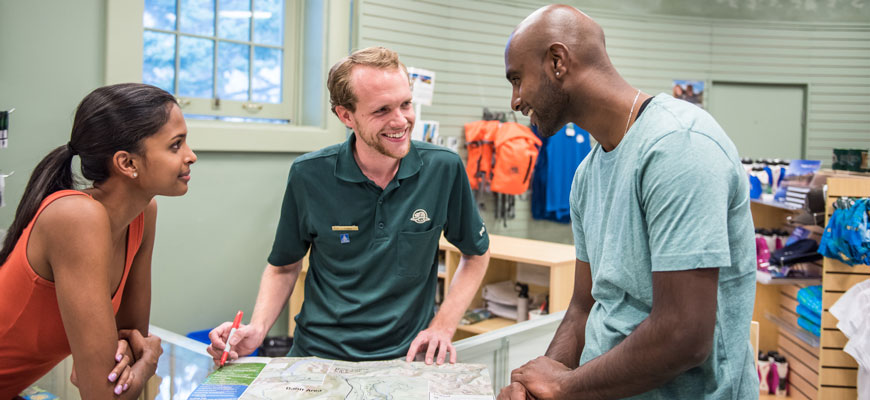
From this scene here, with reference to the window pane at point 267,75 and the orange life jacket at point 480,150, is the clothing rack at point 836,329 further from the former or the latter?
the window pane at point 267,75

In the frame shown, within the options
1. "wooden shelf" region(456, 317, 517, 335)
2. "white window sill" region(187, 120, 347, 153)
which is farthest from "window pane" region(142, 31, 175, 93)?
"wooden shelf" region(456, 317, 517, 335)

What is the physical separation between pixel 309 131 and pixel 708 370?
416cm

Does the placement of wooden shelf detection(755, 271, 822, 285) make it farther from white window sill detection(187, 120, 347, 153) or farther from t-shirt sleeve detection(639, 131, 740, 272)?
t-shirt sleeve detection(639, 131, 740, 272)

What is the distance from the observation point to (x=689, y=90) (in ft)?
27.7

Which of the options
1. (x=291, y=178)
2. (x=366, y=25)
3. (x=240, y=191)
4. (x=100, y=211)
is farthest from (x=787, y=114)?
(x=100, y=211)

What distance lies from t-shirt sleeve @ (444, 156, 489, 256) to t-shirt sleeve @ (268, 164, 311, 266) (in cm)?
45

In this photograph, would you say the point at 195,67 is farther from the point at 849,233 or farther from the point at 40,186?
the point at 849,233

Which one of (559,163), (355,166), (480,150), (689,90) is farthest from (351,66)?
(689,90)

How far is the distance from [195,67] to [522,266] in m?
2.66

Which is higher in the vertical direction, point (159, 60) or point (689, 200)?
point (159, 60)

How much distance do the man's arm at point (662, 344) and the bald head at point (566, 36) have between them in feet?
1.34

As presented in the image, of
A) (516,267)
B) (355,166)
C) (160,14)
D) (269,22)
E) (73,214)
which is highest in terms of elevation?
(269,22)

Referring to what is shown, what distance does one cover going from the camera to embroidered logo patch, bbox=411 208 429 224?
1.95 meters

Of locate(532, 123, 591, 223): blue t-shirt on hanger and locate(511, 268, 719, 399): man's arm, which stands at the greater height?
locate(532, 123, 591, 223): blue t-shirt on hanger
